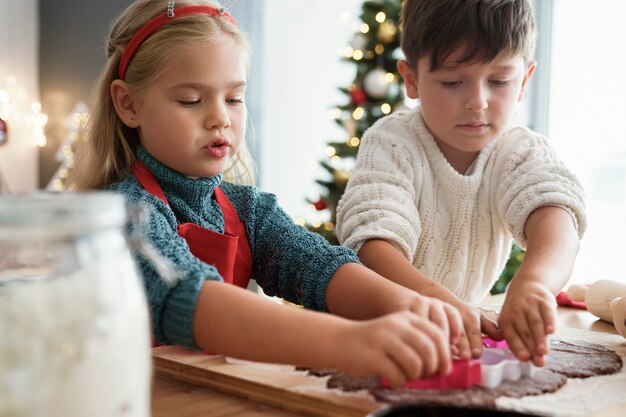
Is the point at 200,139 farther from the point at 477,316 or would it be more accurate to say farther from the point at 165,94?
the point at 477,316

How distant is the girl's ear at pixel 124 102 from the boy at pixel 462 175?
0.43 metres

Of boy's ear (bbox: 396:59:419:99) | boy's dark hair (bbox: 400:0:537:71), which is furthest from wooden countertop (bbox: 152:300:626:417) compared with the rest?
boy's ear (bbox: 396:59:419:99)

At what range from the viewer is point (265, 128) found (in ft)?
13.3

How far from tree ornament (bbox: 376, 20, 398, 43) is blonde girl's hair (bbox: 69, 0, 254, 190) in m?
2.05

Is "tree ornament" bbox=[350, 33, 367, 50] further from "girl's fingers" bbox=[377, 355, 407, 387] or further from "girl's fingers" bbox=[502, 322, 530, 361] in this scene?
"girl's fingers" bbox=[377, 355, 407, 387]

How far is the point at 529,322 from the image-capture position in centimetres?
88

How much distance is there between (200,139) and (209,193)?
0.12m

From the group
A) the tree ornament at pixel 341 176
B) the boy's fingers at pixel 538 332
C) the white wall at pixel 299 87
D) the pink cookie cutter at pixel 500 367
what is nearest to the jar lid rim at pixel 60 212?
the pink cookie cutter at pixel 500 367

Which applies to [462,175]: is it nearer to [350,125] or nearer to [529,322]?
[529,322]

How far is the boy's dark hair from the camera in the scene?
1290 millimetres

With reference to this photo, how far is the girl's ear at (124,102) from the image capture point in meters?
1.16

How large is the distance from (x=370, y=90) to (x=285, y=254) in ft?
7.07

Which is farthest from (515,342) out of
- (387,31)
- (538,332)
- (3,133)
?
(3,133)

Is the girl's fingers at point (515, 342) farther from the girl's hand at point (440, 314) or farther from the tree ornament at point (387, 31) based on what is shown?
the tree ornament at point (387, 31)
